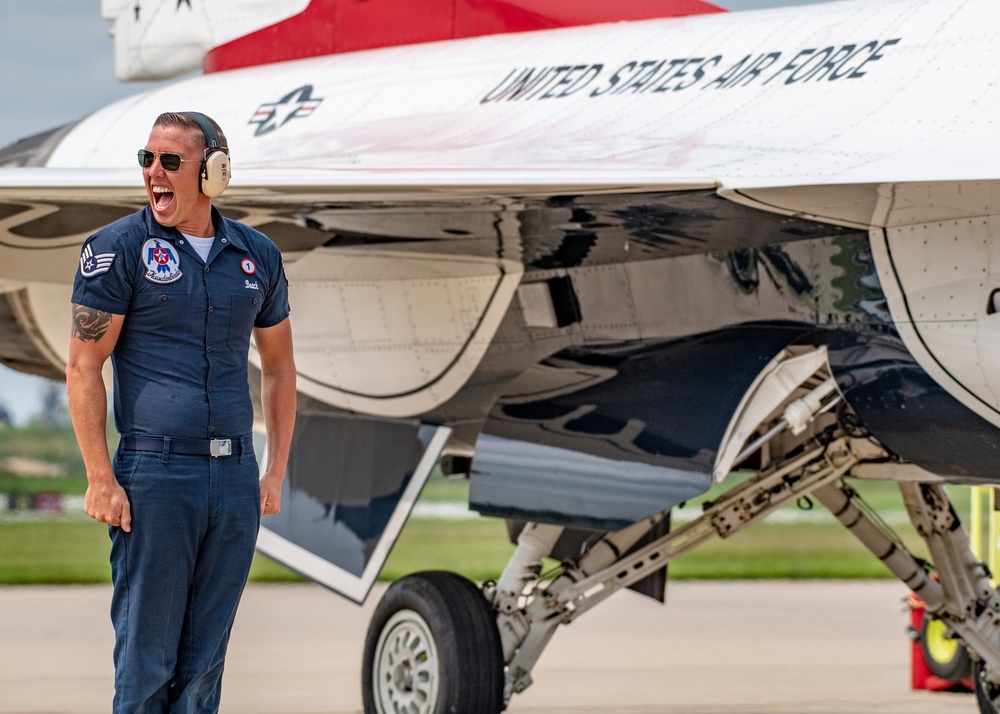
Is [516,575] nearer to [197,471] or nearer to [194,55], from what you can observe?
[197,471]

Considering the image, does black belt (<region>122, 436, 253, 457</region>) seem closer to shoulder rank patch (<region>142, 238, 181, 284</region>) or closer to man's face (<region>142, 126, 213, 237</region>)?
shoulder rank patch (<region>142, 238, 181, 284</region>)

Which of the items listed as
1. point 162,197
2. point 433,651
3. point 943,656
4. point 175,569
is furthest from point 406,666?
point 943,656

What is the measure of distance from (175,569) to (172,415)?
352 mm

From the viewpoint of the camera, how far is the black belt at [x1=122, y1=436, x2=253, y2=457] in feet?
10.5

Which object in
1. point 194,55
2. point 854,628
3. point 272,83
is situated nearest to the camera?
point 272,83

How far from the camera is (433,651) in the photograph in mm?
6211

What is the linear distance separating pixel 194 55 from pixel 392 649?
16.6 ft

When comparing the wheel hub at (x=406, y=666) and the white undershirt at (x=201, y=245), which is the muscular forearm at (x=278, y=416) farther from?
the wheel hub at (x=406, y=666)

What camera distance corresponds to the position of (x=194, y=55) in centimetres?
979

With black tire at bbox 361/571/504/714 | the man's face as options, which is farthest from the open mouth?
black tire at bbox 361/571/504/714

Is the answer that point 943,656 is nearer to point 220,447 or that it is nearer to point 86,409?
point 220,447

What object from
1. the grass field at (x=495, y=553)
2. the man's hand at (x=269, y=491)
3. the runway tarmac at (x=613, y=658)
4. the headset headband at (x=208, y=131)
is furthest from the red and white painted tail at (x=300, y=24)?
the grass field at (x=495, y=553)

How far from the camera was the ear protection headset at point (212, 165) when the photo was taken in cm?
332

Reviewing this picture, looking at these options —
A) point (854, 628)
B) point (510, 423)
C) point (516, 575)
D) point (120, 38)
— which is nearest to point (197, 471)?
point (510, 423)
